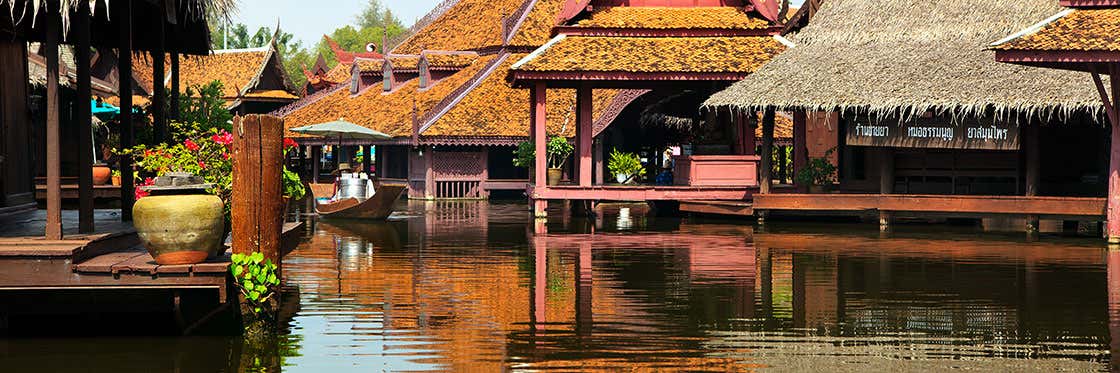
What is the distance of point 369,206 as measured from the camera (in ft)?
112

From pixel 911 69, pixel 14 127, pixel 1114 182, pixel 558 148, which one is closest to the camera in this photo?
pixel 14 127

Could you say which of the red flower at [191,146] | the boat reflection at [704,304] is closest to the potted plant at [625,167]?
the boat reflection at [704,304]

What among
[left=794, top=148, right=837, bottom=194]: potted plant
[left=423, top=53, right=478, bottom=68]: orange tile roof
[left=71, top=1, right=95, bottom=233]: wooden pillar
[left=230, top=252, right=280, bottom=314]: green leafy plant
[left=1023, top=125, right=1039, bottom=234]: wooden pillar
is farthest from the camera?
[left=423, top=53, right=478, bottom=68]: orange tile roof

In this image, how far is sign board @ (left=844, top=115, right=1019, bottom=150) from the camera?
2972 cm

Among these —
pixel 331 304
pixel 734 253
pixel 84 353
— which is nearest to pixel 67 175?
pixel 734 253

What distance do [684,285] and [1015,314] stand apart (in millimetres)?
Answer: 4129

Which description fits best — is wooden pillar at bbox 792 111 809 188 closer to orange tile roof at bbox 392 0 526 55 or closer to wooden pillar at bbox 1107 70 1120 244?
wooden pillar at bbox 1107 70 1120 244

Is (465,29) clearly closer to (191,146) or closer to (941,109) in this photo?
(941,109)

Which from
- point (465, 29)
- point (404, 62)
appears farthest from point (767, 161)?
point (465, 29)

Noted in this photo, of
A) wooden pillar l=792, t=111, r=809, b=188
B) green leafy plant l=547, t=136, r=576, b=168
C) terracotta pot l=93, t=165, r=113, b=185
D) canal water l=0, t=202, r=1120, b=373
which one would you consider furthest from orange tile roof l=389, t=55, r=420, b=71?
canal water l=0, t=202, r=1120, b=373

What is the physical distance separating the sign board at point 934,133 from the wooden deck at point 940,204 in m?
1.06

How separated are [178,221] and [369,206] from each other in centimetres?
2096

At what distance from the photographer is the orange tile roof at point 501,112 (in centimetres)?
4756

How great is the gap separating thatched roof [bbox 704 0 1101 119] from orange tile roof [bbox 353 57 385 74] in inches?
1029
